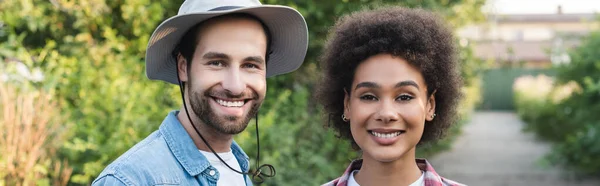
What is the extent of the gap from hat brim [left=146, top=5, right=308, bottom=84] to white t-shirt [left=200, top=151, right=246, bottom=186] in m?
0.39

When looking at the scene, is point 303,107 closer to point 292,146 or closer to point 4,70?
point 292,146

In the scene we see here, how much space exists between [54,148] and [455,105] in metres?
2.66

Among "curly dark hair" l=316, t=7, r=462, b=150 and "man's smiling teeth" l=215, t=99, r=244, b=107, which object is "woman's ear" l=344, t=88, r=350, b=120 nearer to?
"curly dark hair" l=316, t=7, r=462, b=150

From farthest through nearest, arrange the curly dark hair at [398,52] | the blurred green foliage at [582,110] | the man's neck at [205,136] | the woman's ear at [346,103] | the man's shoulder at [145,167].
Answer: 1. the blurred green foliage at [582,110]
2. the woman's ear at [346,103]
3. the curly dark hair at [398,52]
4. the man's neck at [205,136]
5. the man's shoulder at [145,167]

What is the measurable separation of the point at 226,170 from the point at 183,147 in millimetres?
228

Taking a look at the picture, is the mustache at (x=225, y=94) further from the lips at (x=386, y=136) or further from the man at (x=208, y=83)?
the lips at (x=386, y=136)

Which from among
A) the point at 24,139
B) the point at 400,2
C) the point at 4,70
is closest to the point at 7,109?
the point at 24,139

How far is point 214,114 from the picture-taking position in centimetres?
237

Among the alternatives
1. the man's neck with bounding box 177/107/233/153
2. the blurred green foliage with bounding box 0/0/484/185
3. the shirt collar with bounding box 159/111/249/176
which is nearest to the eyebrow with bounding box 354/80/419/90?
the man's neck with bounding box 177/107/233/153

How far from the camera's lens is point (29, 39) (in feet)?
20.1

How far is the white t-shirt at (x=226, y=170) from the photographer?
2.50 metres

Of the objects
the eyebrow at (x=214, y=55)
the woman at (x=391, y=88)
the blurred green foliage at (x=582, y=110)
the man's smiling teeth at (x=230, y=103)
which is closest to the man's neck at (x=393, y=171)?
the woman at (x=391, y=88)

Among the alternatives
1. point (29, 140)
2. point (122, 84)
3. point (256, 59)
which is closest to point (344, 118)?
point (256, 59)

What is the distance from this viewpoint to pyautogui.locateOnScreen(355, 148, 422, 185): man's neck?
2666mm
